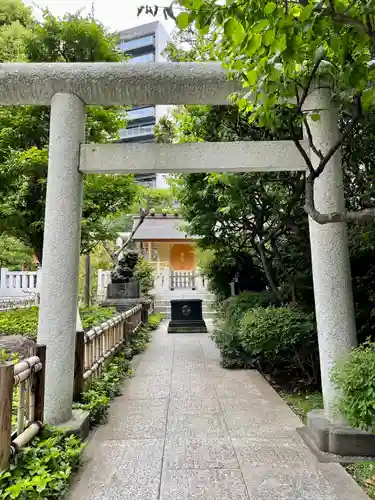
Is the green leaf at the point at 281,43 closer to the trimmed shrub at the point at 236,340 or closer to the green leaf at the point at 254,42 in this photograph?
the green leaf at the point at 254,42

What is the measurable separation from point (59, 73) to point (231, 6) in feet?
6.91

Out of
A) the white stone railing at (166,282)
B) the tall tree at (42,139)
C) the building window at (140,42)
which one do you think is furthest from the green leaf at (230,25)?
the building window at (140,42)

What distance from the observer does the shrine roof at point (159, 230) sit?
76.0 feet

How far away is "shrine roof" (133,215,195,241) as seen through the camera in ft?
76.0

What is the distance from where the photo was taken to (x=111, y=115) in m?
7.38

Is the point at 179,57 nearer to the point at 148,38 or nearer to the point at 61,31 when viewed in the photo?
the point at 61,31

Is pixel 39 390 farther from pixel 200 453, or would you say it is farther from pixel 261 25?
pixel 261 25

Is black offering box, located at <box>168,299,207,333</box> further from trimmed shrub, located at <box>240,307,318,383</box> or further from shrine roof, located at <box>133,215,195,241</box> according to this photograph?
shrine roof, located at <box>133,215,195,241</box>

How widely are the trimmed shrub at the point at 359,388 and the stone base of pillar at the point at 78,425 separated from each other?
2.38 metres

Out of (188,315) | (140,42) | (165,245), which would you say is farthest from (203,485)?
(140,42)

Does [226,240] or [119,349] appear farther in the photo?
[226,240]

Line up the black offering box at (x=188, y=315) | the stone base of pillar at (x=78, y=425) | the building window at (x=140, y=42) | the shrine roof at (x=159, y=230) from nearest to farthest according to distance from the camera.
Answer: the stone base of pillar at (x=78, y=425)
the black offering box at (x=188, y=315)
the shrine roof at (x=159, y=230)
the building window at (x=140, y=42)

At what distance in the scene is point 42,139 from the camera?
289 inches

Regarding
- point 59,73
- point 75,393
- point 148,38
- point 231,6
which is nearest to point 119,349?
point 75,393
